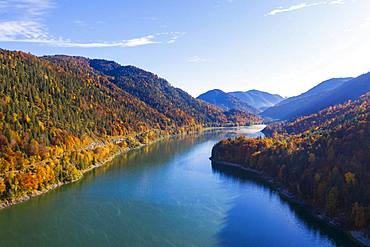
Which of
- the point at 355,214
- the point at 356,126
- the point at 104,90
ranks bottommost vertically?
the point at 355,214

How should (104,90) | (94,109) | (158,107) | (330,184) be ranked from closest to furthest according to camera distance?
1. (330,184)
2. (94,109)
3. (104,90)
4. (158,107)

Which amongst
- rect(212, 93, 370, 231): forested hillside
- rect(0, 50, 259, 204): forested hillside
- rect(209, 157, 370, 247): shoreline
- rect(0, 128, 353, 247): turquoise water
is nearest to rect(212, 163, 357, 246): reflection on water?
rect(0, 128, 353, 247): turquoise water

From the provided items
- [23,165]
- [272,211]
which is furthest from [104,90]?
[272,211]

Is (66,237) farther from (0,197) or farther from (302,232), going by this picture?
(302,232)

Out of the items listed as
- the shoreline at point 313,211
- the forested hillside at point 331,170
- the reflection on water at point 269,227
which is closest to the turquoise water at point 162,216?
the reflection on water at point 269,227

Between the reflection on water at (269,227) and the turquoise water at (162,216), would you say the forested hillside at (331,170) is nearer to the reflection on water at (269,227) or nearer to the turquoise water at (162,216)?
the reflection on water at (269,227)

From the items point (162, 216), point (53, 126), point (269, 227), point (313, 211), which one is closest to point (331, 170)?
point (313, 211)

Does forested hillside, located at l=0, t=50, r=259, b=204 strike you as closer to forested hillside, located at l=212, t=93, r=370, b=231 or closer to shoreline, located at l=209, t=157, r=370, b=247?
shoreline, located at l=209, t=157, r=370, b=247
